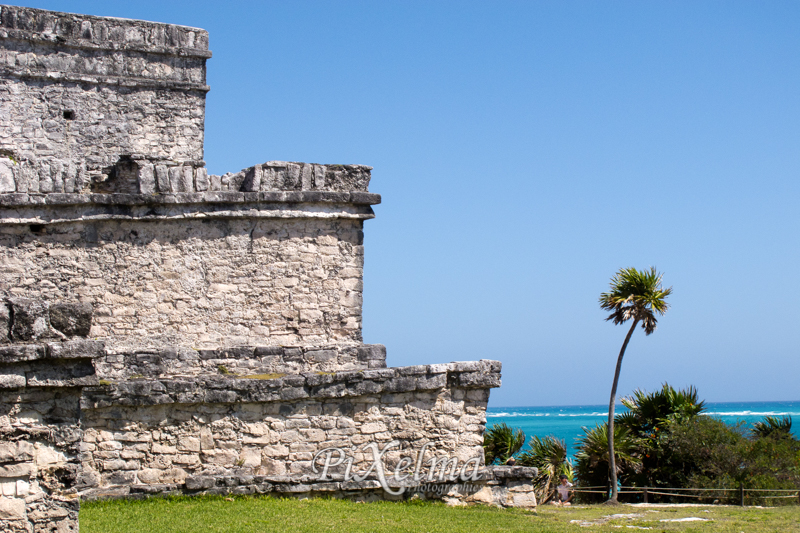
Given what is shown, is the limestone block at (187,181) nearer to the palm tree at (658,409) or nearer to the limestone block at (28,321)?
the limestone block at (28,321)

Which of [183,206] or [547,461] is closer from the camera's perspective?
[183,206]

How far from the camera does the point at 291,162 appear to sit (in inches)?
362

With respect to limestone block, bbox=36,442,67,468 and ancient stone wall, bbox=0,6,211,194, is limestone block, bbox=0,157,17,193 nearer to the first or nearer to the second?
ancient stone wall, bbox=0,6,211,194

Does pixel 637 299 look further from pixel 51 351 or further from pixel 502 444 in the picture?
pixel 51 351

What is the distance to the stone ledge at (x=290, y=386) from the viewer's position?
24.8 feet

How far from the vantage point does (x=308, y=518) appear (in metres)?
7.18

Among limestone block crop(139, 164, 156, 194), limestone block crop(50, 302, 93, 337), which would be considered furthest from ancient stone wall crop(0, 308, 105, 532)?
limestone block crop(139, 164, 156, 194)

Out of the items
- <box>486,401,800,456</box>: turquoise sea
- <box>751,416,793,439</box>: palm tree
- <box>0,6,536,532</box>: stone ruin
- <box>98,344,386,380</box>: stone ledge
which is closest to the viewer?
<box>0,6,536,532</box>: stone ruin

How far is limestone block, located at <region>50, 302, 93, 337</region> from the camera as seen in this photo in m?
4.94

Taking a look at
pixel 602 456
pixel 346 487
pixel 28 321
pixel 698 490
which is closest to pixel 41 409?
pixel 28 321

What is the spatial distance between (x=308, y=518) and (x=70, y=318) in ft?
10.6

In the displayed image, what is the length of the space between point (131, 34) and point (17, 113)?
2.19m

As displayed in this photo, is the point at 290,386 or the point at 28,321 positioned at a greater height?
the point at 28,321

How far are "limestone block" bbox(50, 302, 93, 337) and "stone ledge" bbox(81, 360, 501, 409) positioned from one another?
272cm
